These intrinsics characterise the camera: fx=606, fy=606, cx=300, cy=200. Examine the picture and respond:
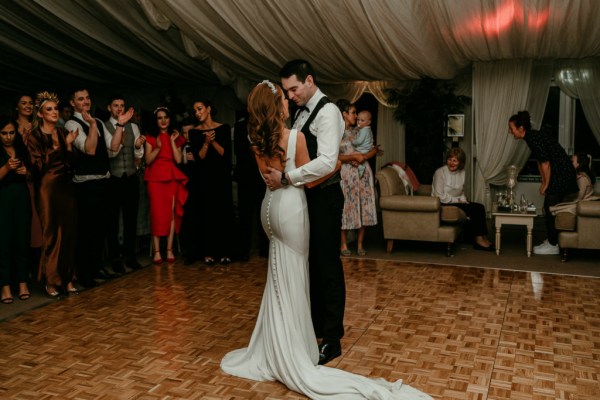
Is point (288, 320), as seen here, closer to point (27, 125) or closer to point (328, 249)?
point (328, 249)

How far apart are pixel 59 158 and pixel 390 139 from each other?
21.4 feet

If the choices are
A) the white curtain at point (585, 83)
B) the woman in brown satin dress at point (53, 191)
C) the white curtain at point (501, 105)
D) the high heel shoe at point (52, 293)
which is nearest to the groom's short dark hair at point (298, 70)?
the woman in brown satin dress at point (53, 191)

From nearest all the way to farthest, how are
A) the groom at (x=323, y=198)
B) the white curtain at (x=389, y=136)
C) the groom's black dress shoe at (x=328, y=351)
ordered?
the groom at (x=323, y=198), the groom's black dress shoe at (x=328, y=351), the white curtain at (x=389, y=136)

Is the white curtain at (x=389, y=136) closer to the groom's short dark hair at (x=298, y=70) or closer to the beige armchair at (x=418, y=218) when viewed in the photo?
the beige armchair at (x=418, y=218)

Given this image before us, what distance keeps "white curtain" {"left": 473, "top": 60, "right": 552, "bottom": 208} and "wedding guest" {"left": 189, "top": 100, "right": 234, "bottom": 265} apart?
4536 millimetres

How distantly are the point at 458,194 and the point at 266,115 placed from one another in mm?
4567

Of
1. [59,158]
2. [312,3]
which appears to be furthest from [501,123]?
[59,158]

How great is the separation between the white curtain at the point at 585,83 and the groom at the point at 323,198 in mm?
6718

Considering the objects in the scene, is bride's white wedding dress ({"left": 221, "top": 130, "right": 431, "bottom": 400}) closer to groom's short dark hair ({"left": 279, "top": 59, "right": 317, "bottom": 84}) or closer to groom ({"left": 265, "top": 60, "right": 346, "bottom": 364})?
groom ({"left": 265, "top": 60, "right": 346, "bottom": 364})

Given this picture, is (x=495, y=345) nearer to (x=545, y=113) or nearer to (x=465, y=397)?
(x=465, y=397)

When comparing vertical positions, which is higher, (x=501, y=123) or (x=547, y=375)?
(x=501, y=123)

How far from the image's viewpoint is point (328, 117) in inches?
134

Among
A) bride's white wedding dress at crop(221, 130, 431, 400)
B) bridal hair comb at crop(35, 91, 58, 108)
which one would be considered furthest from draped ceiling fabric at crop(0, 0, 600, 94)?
bride's white wedding dress at crop(221, 130, 431, 400)

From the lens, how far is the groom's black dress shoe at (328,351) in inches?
139
